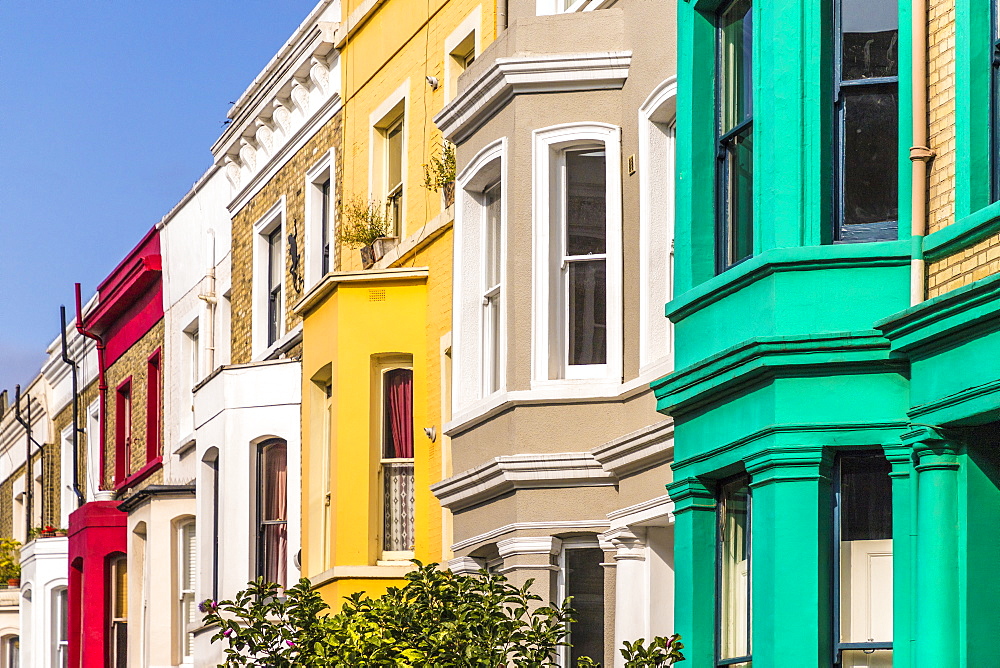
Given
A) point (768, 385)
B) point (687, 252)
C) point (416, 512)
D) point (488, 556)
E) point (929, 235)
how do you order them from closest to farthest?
point (929, 235), point (768, 385), point (687, 252), point (488, 556), point (416, 512)

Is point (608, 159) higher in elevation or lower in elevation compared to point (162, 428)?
higher

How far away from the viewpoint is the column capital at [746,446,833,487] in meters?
11.5

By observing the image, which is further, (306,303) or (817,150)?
(306,303)

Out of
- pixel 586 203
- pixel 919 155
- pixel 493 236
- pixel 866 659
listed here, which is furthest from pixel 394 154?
pixel 866 659

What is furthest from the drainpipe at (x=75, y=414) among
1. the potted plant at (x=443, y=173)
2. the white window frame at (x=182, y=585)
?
the potted plant at (x=443, y=173)

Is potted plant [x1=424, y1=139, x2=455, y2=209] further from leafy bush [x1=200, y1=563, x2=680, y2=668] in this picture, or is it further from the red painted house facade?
the red painted house facade

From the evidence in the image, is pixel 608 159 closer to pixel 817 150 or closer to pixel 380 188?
pixel 817 150

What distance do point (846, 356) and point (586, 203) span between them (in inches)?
225

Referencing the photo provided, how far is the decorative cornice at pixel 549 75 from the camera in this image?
16625 millimetres

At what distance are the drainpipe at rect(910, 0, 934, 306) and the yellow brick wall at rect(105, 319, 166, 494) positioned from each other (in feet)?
70.5

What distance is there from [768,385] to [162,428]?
20.7 metres

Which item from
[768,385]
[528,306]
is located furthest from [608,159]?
[768,385]

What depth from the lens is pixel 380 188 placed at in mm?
22453

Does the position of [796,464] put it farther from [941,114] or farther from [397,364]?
[397,364]
